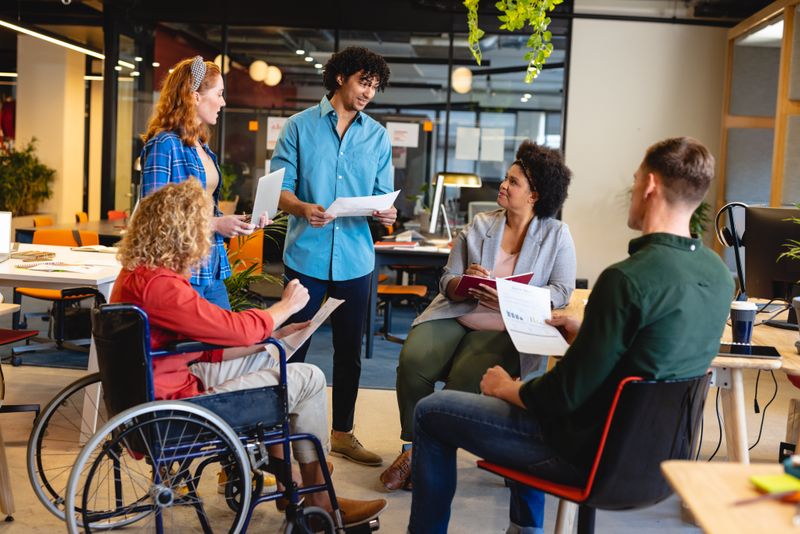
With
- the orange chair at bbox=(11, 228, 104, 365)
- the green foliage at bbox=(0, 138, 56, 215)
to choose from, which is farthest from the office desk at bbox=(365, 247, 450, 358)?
the green foliage at bbox=(0, 138, 56, 215)

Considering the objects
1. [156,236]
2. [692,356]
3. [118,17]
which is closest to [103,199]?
[118,17]

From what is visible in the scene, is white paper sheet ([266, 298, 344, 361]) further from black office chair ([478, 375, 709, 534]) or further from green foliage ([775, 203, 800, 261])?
green foliage ([775, 203, 800, 261])

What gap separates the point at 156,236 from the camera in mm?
2516

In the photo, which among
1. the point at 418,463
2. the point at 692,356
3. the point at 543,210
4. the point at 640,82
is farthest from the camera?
the point at 640,82

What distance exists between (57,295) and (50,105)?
8183 mm

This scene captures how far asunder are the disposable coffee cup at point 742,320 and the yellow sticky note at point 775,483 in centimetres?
142

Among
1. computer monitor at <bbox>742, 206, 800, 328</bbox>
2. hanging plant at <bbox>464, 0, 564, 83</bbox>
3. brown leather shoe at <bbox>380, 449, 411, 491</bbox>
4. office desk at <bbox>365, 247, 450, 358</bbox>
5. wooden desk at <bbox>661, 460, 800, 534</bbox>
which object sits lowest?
brown leather shoe at <bbox>380, 449, 411, 491</bbox>

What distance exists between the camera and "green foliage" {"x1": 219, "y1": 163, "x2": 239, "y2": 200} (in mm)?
9914

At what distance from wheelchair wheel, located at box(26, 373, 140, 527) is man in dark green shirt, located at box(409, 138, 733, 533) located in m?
1.24

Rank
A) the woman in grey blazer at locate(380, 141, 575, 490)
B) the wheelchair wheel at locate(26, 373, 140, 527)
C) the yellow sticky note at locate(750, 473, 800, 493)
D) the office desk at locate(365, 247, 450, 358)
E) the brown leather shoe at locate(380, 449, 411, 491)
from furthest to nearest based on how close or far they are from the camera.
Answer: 1. the office desk at locate(365, 247, 450, 358)
2. the brown leather shoe at locate(380, 449, 411, 491)
3. the woman in grey blazer at locate(380, 141, 575, 490)
4. the wheelchair wheel at locate(26, 373, 140, 527)
5. the yellow sticky note at locate(750, 473, 800, 493)

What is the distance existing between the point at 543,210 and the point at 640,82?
21.1 feet

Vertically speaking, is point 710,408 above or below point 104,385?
below

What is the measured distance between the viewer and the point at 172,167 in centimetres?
313

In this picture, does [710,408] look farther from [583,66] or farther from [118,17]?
[118,17]
